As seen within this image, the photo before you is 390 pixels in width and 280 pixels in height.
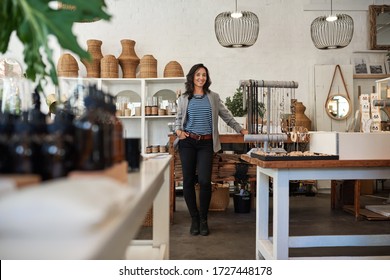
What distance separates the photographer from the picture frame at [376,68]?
5.19 meters

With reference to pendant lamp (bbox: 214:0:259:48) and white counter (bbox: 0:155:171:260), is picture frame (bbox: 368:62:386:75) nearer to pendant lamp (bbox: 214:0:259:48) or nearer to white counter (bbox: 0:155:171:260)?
pendant lamp (bbox: 214:0:259:48)

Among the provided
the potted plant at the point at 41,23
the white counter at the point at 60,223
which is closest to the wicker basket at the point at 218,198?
the potted plant at the point at 41,23

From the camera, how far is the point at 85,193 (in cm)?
46

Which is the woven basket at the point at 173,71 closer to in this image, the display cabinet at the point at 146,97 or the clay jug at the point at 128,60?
the display cabinet at the point at 146,97

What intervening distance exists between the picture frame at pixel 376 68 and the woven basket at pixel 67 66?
11.7 feet

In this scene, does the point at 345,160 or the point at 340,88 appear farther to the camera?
the point at 340,88

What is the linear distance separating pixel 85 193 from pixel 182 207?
3.55 m

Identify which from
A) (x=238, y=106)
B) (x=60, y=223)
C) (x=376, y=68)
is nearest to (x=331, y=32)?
(x=376, y=68)

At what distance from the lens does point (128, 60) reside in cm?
464

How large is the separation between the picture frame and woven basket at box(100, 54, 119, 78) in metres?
3.14

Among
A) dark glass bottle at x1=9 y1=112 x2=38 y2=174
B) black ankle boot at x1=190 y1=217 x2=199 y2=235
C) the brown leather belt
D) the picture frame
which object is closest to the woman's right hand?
the brown leather belt

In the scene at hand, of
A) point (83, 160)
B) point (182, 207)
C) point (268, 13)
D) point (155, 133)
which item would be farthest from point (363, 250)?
point (268, 13)

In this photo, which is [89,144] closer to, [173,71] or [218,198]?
[218,198]

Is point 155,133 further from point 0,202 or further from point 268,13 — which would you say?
point 0,202
